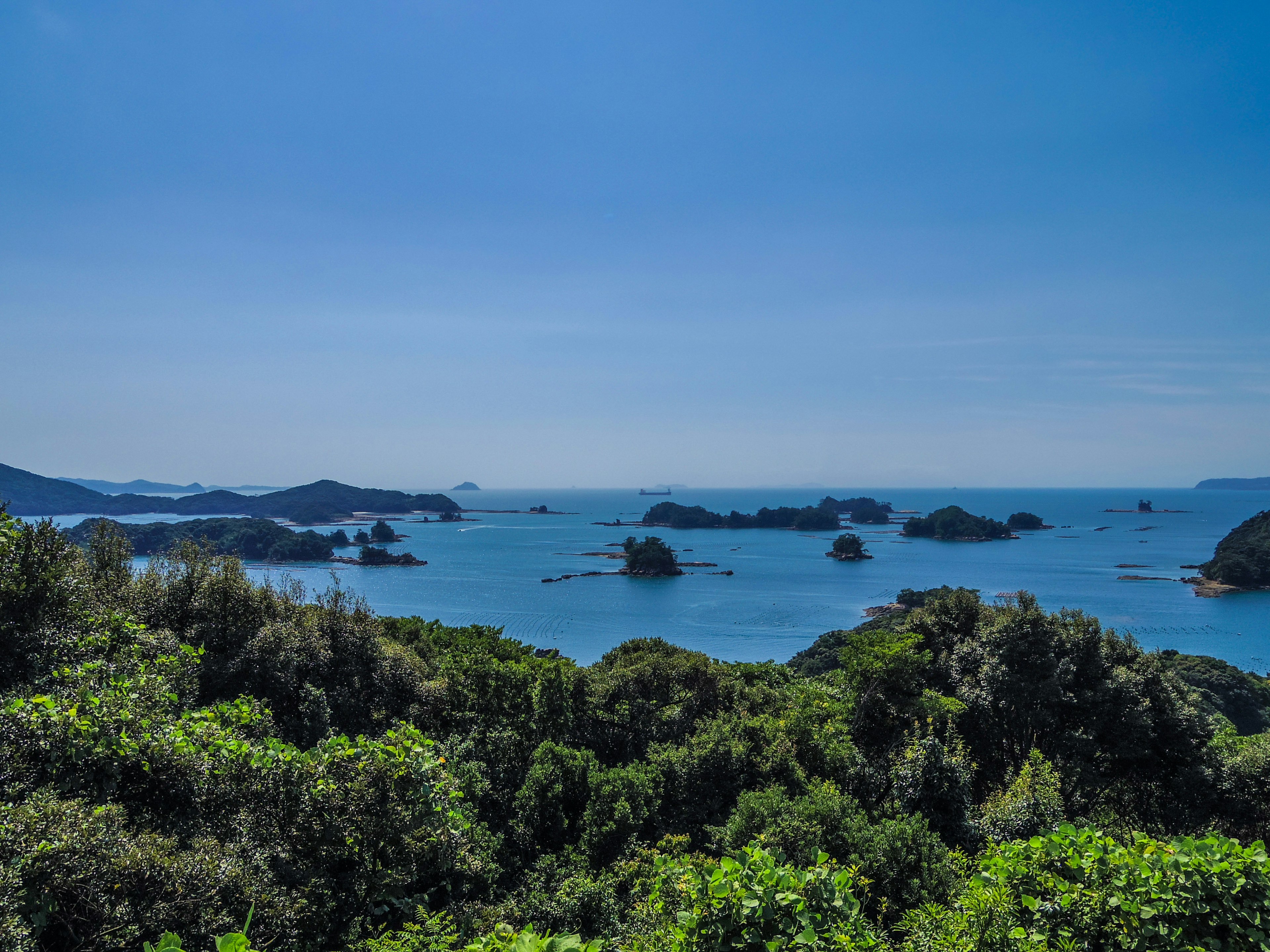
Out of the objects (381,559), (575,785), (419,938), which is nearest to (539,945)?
(419,938)

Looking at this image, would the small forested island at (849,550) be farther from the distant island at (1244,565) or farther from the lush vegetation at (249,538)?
the lush vegetation at (249,538)

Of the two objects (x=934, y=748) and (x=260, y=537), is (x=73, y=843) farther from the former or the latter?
(x=260, y=537)

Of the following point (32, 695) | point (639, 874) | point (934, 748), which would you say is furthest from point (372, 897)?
point (934, 748)

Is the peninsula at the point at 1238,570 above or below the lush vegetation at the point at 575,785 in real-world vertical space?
below

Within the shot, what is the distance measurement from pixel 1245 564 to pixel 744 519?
260ft

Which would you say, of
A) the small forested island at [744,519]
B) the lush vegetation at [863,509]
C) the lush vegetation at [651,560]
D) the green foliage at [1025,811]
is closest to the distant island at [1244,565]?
the lush vegetation at [651,560]

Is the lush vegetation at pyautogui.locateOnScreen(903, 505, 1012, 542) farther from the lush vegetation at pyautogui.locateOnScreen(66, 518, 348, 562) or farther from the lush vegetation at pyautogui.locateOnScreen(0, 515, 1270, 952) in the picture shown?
the lush vegetation at pyautogui.locateOnScreen(0, 515, 1270, 952)

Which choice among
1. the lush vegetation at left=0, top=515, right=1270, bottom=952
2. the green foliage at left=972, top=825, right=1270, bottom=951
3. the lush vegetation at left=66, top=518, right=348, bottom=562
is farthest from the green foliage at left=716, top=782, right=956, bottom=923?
the lush vegetation at left=66, top=518, right=348, bottom=562

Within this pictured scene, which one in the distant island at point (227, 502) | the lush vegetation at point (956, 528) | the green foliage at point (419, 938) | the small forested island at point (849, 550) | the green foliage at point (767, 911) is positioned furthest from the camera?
the lush vegetation at point (956, 528)

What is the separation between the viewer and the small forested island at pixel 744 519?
12662cm

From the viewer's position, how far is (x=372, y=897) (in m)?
5.29

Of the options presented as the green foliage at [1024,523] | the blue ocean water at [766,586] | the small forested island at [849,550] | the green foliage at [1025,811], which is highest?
the green foliage at [1025,811]

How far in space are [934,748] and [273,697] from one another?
10287 mm

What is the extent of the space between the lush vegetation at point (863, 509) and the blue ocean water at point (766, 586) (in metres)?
28.1
